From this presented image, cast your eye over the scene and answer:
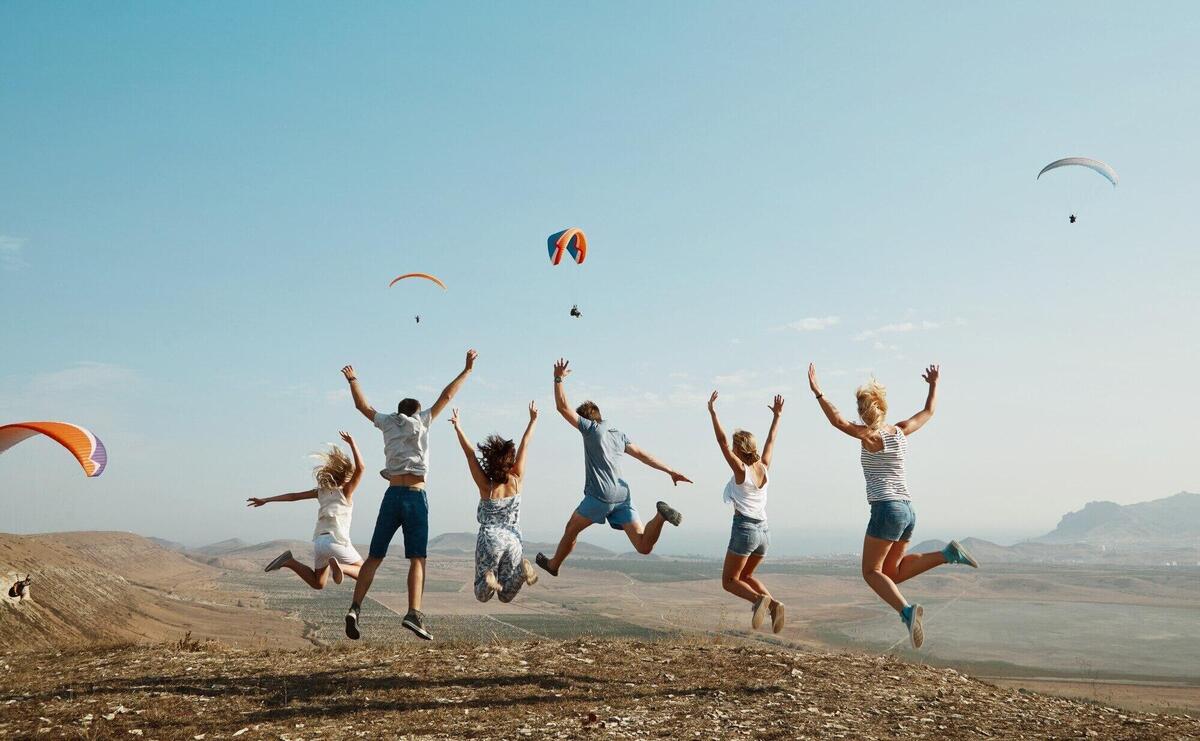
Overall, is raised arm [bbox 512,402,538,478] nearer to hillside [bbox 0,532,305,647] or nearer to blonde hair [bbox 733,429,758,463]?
blonde hair [bbox 733,429,758,463]

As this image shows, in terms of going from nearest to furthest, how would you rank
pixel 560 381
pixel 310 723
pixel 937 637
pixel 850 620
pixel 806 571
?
pixel 310 723, pixel 560 381, pixel 937 637, pixel 850 620, pixel 806 571

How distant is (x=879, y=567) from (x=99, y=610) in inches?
1839

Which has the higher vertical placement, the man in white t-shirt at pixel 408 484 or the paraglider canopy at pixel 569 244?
the paraglider canopy at pixel 569 244

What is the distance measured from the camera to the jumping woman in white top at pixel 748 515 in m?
9.56

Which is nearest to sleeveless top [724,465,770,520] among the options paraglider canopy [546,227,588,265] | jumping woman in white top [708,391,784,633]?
jumping woman in white top [708,391,784,633]

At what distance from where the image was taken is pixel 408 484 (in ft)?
28.8

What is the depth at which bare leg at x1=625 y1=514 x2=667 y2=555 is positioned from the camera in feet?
31.3

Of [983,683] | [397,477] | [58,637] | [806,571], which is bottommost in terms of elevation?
[806,571]

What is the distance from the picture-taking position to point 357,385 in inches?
360

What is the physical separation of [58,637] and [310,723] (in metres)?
31.7

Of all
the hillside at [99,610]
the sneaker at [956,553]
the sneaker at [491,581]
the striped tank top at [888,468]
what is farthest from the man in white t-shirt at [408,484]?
the hillside at [99,610]

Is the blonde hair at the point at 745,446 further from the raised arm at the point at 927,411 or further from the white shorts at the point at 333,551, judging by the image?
the white shorts at the point at 333,551

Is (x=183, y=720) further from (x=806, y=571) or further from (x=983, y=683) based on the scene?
(x=806, y=571)

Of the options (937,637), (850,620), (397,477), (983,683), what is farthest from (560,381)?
(850,620)
